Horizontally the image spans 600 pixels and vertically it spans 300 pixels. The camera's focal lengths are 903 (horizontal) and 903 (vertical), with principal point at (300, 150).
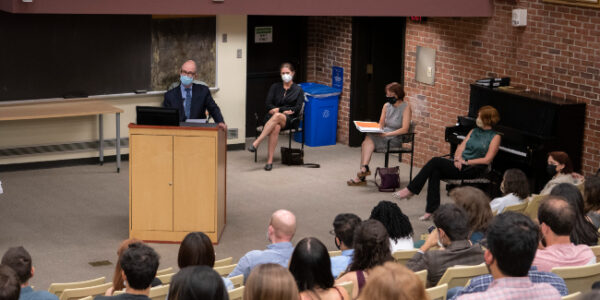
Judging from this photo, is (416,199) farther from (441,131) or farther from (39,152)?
(39,152)

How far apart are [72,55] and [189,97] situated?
1838mm

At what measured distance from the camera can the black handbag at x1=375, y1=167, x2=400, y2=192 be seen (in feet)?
34.6

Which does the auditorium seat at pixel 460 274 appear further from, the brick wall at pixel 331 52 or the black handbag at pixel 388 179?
the brick wall at pixel 331 52

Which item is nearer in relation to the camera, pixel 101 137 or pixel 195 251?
pixel 195 251

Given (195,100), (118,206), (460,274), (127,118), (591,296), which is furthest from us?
(127,118)

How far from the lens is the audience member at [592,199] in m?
6.56

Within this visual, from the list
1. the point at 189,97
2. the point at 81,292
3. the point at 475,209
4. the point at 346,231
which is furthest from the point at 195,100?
the point at 81,292

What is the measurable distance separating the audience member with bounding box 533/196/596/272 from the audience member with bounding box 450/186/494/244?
43.0 inches

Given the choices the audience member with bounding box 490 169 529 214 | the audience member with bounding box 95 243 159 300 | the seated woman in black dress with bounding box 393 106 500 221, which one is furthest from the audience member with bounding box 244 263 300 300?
the seated woman in black dress with bounding box 393 106 500 221

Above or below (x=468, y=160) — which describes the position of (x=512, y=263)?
above

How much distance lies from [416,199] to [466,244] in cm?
492

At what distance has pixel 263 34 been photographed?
1330 cm

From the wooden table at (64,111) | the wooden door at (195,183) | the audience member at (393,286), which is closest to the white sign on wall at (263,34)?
the wooden table at (64,111)

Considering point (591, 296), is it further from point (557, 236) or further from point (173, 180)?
point (173, 180)
